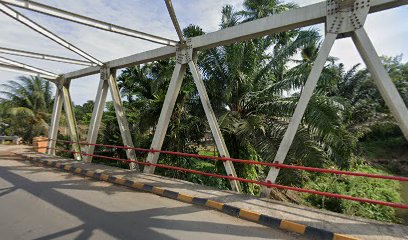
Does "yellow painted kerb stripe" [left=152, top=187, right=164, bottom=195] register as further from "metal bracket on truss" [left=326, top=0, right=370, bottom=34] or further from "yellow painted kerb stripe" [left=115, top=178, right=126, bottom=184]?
"metal bracket on truss" [left=326, top=0, right=370, bottom=34]

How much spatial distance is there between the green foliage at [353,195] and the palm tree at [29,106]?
2026cm

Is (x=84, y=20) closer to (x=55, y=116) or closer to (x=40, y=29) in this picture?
(x=40, y=29)

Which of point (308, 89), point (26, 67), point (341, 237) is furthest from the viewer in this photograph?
point (26, 67)

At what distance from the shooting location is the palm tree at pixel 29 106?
22481 mm

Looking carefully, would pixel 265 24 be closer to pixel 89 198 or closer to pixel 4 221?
pixel 89 198

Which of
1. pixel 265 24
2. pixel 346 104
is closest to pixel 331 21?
pixel 265 24

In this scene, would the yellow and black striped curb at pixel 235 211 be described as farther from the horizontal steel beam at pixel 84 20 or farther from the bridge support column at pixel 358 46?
Answer: the horizontal steel beam at pixel 84 20

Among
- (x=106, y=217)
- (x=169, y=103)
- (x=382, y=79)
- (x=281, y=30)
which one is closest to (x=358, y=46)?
(x=382, y=79)

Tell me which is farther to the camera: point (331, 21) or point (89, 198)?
point (89, 198)

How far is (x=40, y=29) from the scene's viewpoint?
27.4 ft

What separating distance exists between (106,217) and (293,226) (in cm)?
343

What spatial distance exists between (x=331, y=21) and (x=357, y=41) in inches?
25.5

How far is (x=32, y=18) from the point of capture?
822cm

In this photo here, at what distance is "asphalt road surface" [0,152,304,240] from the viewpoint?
15.1 feet
